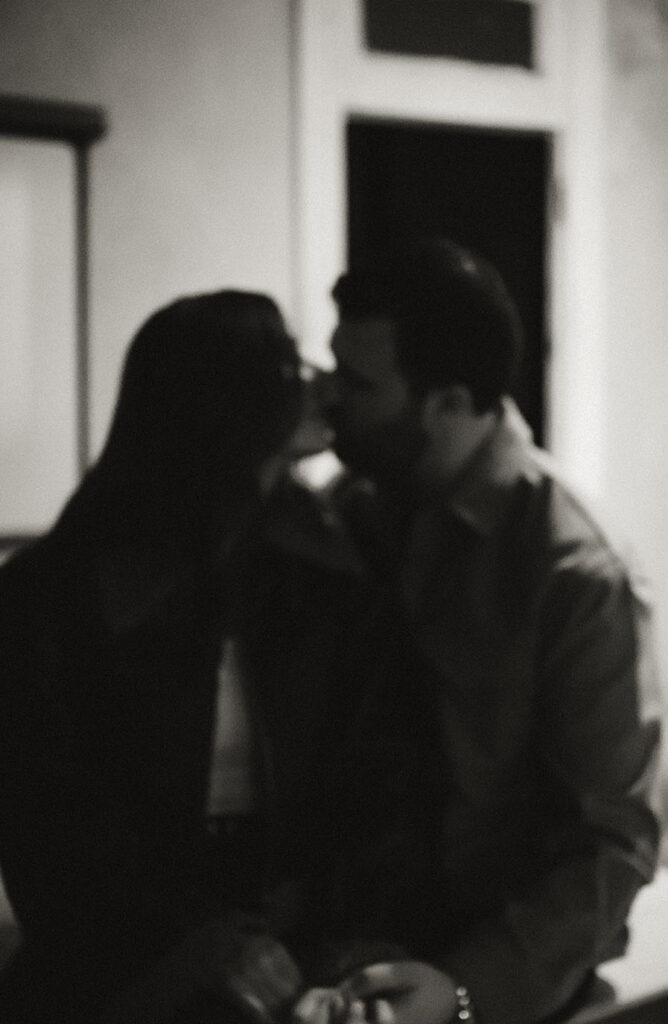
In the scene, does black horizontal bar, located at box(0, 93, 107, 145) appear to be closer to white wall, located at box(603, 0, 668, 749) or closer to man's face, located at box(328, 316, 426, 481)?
man's face, located at box(328, 316, 426, 481)

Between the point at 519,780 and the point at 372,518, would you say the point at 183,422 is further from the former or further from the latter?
the point at 519,780

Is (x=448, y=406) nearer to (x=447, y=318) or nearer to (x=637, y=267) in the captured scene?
(x=447, y=318)

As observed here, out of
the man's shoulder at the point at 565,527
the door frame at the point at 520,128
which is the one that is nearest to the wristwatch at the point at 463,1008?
the man's shoulder at the point at 565,527

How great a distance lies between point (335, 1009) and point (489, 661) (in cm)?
38

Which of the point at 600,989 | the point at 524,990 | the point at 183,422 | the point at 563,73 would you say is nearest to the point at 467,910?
the point at 524,990

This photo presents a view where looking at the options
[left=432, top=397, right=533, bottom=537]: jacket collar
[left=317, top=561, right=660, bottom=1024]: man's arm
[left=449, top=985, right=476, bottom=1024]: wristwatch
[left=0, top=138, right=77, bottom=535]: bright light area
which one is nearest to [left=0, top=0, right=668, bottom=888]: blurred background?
[left=0, top=138, right=77, bottom=535]: bright light area

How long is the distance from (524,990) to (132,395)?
73cm

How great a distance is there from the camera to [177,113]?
2646 mm

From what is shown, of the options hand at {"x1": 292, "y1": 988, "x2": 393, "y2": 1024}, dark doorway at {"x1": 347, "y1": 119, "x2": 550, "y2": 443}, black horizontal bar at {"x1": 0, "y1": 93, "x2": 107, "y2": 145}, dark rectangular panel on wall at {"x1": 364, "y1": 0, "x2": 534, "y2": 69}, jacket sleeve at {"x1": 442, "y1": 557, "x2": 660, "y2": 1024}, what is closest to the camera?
hand at {"x1": 292, "y1": 988, "x2": 393, "y2": 1024}

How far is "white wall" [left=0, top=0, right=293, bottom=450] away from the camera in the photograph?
8.30 feet

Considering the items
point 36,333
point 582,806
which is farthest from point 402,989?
point 36,333

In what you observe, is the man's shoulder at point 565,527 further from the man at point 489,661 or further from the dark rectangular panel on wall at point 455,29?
the dark rectangular panel on wall at point 455,29

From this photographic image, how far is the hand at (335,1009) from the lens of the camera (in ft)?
4.10

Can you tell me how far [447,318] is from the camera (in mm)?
1513
